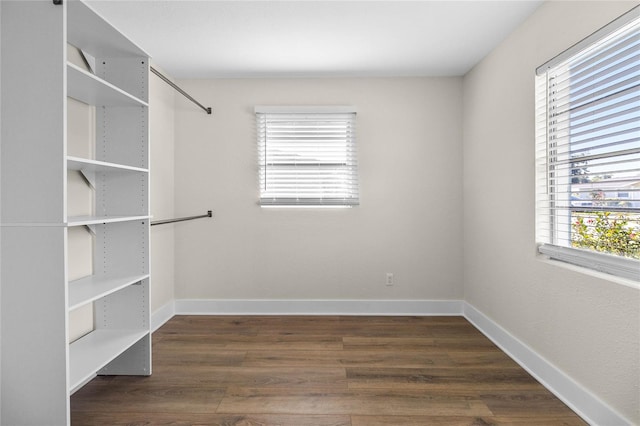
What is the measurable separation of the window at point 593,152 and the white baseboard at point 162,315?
2952mm

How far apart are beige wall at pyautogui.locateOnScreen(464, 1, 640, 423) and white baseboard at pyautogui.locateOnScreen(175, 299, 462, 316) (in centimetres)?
36

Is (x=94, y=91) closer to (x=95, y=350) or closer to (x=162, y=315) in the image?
(x=95, y=350)

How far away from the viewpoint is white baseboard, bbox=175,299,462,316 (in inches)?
140

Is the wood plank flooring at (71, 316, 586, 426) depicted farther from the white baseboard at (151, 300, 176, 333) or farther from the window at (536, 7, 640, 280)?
the window at (536, 7, 640, 280)

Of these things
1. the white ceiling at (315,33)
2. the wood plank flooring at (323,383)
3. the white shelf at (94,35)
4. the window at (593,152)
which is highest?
the white ceiling at (315,33)

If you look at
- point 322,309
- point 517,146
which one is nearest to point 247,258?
point 322,309

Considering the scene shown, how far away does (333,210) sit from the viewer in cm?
356

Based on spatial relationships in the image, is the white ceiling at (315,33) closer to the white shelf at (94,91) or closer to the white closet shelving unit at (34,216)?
the white shelf at (94,91)

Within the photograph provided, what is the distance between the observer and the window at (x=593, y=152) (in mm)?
1680

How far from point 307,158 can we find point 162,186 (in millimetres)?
1313

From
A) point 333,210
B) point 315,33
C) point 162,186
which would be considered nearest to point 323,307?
point 333,210

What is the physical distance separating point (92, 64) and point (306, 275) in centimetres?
233

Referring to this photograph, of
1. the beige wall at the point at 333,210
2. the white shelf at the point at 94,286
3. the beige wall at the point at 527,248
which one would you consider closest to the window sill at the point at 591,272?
the beige wall at the point at 527,248

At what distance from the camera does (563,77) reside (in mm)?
2129
